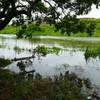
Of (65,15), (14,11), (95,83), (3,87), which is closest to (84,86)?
(95,83)

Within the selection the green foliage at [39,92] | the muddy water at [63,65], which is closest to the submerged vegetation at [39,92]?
the green foliage at [39,92]

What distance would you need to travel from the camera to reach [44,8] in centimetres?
1258

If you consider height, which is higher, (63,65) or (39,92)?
(39,92)

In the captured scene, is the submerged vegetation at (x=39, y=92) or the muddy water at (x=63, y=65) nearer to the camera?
the submerged vegetation at (x=39, y=92)

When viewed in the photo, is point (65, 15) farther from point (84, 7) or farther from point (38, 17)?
point (38, 17)

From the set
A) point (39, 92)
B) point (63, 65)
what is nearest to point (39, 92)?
point (39, 92)

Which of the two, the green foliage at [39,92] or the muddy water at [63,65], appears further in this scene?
the muddy water at [63,65]

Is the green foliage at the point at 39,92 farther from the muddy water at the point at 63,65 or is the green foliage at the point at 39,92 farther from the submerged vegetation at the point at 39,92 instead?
the muddy water at the point at 63,65

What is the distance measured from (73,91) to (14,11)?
5.96m

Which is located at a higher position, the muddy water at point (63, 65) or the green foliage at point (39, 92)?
the green foliage at point (39, 92)

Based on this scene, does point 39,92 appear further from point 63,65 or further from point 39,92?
point 63,65

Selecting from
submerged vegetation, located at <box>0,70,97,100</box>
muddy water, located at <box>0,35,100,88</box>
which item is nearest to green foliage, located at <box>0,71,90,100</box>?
submerged vegetation, located at <box>0,70,97,100</box>

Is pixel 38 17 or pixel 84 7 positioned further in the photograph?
pixel 38 17

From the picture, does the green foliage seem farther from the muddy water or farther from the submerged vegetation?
the muddy water
